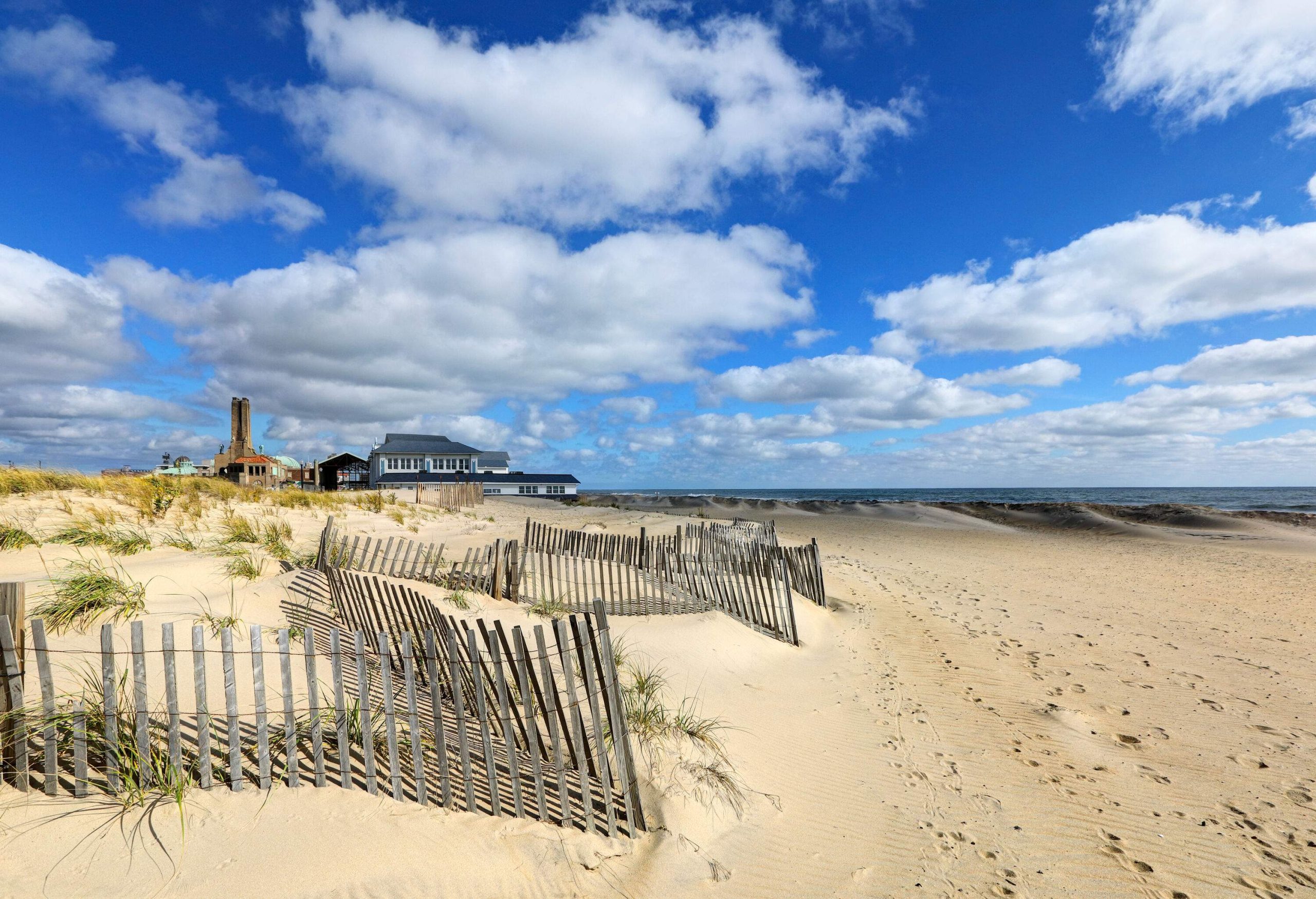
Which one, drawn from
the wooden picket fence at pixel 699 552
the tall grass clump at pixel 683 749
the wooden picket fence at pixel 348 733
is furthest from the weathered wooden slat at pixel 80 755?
the wooden picket fence at pixel 699 552

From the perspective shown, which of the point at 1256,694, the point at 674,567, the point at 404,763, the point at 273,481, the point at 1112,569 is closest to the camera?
the point at 404,763

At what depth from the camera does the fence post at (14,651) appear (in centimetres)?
351

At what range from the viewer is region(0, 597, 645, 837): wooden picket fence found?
11.7ft

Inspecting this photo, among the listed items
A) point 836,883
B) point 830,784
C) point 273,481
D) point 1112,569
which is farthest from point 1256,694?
point 273,481

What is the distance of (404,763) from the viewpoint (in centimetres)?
434

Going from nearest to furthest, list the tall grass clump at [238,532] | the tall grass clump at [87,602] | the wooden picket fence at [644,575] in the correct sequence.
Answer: the tall grass clump at [87,602], the wooden picket fence at [644,575], the tall grass clump at [238,532]

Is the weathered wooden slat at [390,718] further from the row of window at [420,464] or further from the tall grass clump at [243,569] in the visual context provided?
the row of window at [420,464]

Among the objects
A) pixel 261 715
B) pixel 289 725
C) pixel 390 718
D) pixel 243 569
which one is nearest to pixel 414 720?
pixel 390 718

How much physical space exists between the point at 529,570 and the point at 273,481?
51789mm

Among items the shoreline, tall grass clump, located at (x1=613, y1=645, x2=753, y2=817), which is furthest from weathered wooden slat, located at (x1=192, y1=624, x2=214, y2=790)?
the shoreline

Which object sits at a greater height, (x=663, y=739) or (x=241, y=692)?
(x=241, y=692)

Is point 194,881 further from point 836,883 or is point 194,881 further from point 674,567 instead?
point 674,567

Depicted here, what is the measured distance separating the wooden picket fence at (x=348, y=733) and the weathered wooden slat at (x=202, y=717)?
12mm

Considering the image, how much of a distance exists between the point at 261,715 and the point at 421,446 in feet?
204
